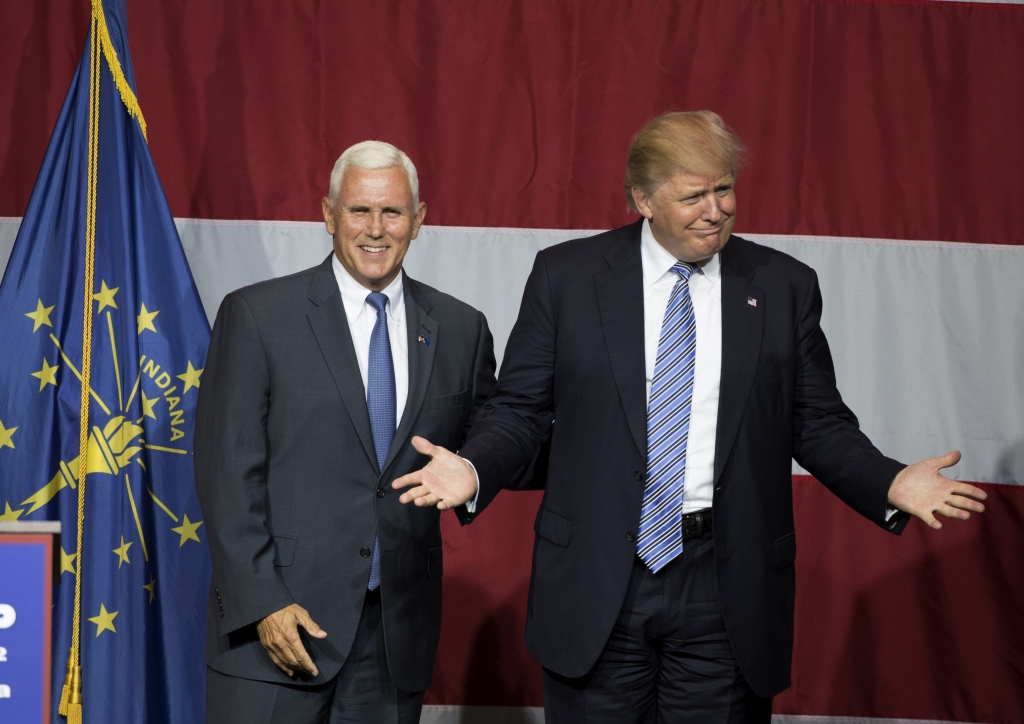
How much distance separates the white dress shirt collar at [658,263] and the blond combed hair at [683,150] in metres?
0.10

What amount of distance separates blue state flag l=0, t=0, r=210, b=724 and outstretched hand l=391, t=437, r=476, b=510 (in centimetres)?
100

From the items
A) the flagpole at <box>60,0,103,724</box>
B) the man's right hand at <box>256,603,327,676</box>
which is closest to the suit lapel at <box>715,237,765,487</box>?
the man's right hand at <box>256,603,327,676</box>

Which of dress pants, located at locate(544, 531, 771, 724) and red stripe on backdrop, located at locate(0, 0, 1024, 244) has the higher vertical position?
red stripe on backdrop, located at locate(0, 0, 1024, 244)

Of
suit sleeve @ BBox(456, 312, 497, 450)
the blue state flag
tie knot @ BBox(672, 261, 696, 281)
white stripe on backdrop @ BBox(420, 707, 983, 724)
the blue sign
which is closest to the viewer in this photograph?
the blue sign

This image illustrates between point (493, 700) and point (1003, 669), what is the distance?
1.53m

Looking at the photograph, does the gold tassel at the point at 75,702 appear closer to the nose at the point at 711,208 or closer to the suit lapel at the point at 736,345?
the suit lapel at the point at 736,345

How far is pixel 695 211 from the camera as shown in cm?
187

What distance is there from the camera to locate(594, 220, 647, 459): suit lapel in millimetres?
1848

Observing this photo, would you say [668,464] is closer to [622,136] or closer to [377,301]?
[377,301]

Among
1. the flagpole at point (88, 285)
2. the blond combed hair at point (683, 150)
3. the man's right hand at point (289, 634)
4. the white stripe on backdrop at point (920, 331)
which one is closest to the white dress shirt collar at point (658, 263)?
the blond combed hair at point (683, 150)

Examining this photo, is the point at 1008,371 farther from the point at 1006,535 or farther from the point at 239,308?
the point at 239,308

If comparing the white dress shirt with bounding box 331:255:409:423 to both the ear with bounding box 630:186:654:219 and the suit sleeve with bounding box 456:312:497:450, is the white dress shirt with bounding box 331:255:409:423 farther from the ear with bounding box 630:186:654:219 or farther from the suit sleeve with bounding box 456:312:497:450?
the ear with bounding box 630:186:654:219

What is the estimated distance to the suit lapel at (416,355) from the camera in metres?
1.98

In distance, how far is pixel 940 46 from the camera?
308 centimetres
